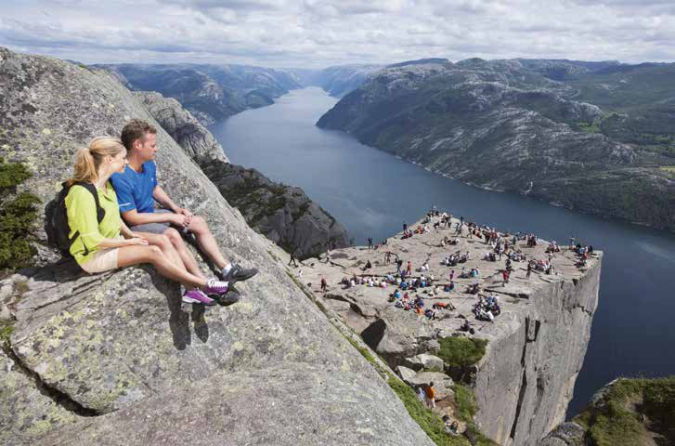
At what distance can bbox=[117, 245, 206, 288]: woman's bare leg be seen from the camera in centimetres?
859

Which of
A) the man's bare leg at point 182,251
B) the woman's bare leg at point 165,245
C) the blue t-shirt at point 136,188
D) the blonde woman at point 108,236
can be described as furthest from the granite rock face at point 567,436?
the blue t-shirt at point 136,188

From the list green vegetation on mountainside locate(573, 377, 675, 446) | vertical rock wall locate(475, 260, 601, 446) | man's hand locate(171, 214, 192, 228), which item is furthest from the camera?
vertical rock wall locate(475, 260, 601, 446)

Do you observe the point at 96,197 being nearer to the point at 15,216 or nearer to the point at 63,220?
the point at 63,220

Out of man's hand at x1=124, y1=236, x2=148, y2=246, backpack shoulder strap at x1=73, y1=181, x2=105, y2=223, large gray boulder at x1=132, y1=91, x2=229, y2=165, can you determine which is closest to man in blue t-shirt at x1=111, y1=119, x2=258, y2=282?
man's hand at x1=124, y1=236, x2=148, y2=246

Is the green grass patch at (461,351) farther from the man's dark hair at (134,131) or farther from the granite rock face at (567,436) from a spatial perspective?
the man's dark hair at (134,131)

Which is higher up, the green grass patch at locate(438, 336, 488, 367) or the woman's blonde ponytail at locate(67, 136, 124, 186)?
the woman's blonde ponytail at locate(67, 136, 124, 186)

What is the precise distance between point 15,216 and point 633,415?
37.0 metres

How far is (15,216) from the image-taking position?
31.7 feet

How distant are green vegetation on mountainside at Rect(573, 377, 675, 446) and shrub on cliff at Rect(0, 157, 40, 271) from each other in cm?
3184

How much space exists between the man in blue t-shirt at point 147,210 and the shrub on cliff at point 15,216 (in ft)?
7.98

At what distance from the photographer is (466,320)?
35938 mm

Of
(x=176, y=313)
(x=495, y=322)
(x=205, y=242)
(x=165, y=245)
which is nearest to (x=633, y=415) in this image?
(x=495, y=322)

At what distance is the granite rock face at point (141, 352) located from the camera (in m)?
7.77

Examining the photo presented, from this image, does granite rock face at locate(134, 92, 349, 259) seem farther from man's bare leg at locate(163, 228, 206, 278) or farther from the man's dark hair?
man's bare leg at locate(163, 228, 206, 278)
